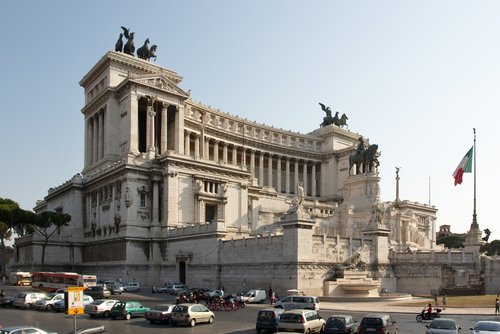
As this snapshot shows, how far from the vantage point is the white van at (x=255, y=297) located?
180 feet

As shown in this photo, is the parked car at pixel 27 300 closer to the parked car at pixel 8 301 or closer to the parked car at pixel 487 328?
the parked car at pixel 8 301

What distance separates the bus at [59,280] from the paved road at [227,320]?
14.0 meters

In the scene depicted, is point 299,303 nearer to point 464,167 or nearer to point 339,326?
point 339,326

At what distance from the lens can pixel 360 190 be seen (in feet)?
355

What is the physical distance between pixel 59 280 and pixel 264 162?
75.7 meters

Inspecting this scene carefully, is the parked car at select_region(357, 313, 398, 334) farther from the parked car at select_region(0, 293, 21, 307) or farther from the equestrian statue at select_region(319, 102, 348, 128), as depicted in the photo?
the equestrian statue at select_region(319, 102, 348, 128)

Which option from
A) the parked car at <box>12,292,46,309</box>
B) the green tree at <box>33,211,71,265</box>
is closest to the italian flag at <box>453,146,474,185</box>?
the parked car at <box>12,292,46,309</box>

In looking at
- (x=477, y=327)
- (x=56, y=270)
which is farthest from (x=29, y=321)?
(x=56, y=270)

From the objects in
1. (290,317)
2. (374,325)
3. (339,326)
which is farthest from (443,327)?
(290,317)

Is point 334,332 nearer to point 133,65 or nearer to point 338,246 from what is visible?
point 338,246

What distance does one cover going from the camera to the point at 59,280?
6656 centimetres

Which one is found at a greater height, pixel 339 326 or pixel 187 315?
pixel 339 326

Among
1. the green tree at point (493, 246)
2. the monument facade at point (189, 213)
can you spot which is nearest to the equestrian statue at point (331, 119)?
the monument facade at point (189, 213)

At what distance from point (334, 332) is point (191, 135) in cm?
8679
